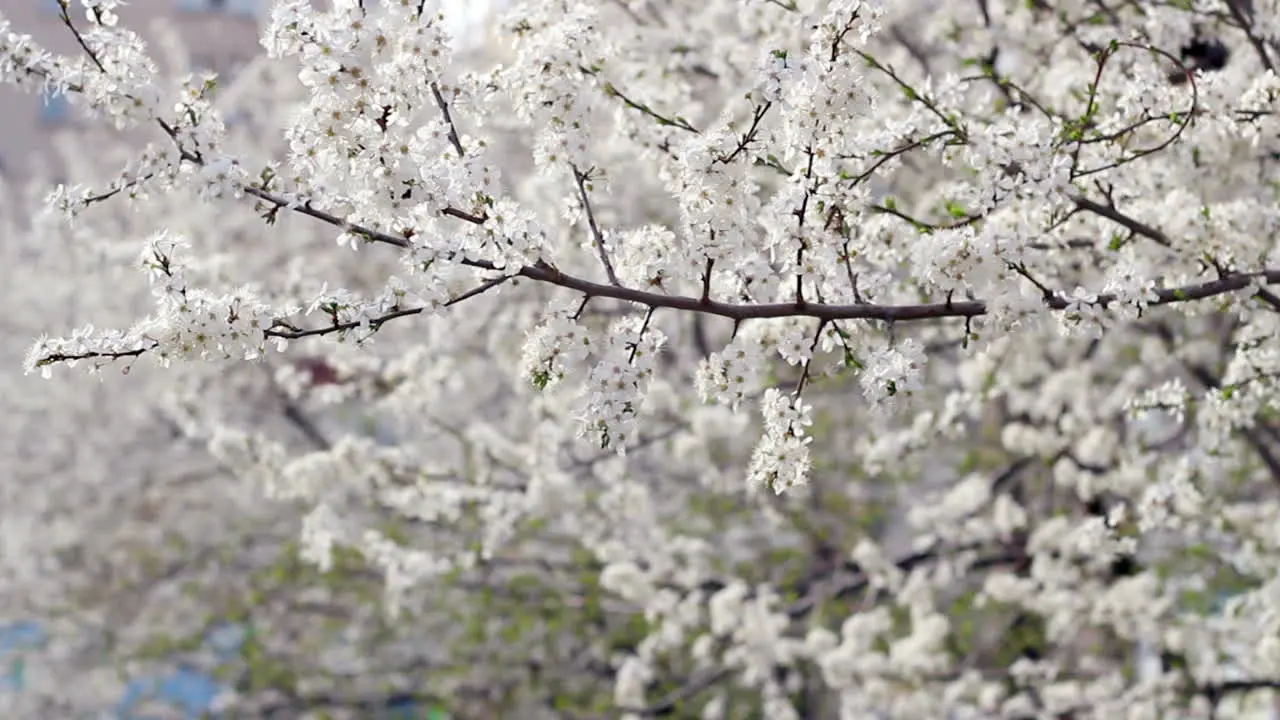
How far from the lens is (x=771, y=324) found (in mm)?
3834

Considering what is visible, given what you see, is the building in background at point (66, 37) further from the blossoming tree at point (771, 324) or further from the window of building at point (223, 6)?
the blossoming tree at point (771, 324)

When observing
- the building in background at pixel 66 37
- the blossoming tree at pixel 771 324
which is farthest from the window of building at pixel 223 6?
the blossoming tree at pixel 771 324

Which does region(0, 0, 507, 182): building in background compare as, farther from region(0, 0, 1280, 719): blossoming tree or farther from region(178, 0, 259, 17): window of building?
region(0, 0, 1280, 719): blossoming tree

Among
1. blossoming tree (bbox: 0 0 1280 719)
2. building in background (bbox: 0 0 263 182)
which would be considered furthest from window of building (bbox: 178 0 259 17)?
blossoming tree (bbox: 0 0 1280 719)

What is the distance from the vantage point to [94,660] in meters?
11.2

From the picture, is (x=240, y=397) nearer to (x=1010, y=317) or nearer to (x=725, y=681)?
(x=725, y=681)

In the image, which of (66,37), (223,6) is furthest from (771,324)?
(223,6)

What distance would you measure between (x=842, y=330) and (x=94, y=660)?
9.61 metres

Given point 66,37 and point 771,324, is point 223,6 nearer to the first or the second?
point 66,37

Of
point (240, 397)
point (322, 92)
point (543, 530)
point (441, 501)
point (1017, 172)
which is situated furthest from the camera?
point (240, 397)

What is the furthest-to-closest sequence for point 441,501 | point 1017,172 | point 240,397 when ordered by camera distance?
point 240,397 < point 441,501 < point 1017,172

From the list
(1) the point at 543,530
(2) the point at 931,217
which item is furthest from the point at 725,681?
(2) the point at 931,217

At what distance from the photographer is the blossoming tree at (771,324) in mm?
3301

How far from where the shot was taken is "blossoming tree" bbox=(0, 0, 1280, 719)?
130 inches
